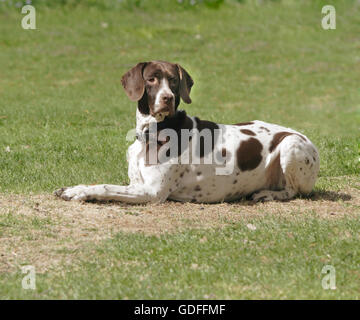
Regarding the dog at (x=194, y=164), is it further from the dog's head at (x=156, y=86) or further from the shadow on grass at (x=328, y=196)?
the shadow on grass at (x=328, y=196)

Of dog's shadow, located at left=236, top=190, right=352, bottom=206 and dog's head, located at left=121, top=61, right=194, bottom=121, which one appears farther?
dog's shadow, located at left=236, top=190, right=352, bottom=206

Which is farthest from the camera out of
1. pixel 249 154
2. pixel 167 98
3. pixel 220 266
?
pixel 249 154

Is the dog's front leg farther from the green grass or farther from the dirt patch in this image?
the green grass

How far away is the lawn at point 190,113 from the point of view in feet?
17.8

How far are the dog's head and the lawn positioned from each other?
Result: 1.05 metres

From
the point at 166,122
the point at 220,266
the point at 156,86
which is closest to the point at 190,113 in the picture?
the point at 166,122

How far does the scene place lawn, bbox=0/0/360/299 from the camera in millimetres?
5418

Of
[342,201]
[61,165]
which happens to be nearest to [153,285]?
[342,201]

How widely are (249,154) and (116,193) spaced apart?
1.53m

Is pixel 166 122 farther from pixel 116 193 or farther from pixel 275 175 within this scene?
pixel 275 175

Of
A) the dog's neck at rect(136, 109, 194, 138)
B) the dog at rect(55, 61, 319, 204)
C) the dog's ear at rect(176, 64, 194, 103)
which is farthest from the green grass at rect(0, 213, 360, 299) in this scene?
the dog's ear at rect(176, 64, 194, 103)

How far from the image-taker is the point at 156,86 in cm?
726

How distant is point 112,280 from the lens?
525 cm

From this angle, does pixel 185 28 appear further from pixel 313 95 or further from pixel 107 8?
pixel 313 95
